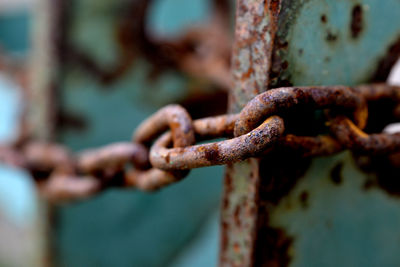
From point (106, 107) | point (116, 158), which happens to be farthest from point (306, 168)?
point (106, 107)

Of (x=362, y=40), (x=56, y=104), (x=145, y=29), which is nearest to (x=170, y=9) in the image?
(x=145, y=29)

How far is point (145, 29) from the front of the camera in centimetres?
109

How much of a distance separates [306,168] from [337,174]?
0.06 m

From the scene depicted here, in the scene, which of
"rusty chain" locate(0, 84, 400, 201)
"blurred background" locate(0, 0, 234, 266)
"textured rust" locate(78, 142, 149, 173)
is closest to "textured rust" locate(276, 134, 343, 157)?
"rusty chain" locate(0, 84, 400, 201)

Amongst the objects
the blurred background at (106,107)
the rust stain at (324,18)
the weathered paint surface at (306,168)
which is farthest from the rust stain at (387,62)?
the blurred background at (106,107)

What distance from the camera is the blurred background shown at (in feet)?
3.18

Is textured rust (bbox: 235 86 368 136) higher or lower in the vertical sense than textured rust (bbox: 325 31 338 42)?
lower

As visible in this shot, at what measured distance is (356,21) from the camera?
1.52 feet

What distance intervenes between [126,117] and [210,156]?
78 cm

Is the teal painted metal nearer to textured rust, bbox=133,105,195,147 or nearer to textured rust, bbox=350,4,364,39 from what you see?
textured rust, bbox=133,105,195,147

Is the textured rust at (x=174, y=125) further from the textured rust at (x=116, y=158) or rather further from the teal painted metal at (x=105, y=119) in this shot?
the teal painted metal at (x=105, y=119)

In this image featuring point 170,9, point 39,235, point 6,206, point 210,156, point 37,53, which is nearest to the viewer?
point 210,156

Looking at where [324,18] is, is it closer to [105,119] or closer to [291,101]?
[291,101]

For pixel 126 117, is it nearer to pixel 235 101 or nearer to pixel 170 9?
pixel 235 101
